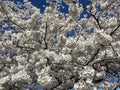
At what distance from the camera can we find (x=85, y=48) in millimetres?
7785

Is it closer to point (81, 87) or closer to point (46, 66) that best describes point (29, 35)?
point (46, 66)

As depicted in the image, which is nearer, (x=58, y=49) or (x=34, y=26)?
(x=58, y=49)

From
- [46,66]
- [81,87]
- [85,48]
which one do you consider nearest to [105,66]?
[85,48]

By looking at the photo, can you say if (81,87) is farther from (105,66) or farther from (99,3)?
(99,3)

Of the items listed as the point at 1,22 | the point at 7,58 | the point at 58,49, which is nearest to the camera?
the point at 58,49

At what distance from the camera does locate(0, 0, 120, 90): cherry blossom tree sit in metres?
6.46

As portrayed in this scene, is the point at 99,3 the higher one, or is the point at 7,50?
the point at 99,3

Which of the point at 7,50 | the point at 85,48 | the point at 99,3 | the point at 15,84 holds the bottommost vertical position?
the point at 15,84

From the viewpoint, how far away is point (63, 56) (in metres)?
6.88

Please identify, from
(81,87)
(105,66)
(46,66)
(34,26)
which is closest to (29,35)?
(34,26)

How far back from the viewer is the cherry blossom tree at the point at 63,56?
6463 millimetres

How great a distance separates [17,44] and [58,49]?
1703mm

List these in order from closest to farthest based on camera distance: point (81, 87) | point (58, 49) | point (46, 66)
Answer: point (81, 87)
point (46, 66)
point (58, 49)

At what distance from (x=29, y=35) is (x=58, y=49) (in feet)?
3.23
